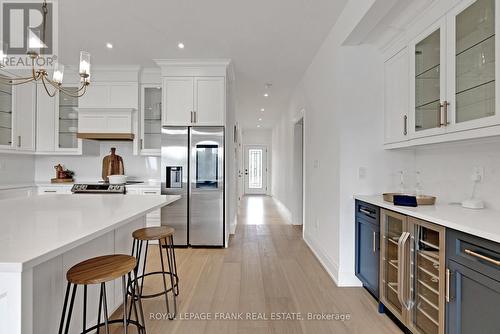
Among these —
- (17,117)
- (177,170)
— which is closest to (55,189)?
(17,117)

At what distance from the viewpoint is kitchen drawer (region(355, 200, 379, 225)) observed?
2.38 m

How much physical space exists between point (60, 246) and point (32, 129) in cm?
444

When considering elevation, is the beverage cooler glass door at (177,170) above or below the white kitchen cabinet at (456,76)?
below

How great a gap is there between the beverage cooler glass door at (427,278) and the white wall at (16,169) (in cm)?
536

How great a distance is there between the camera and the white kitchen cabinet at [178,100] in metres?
4.11

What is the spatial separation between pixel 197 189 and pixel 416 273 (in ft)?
9.76

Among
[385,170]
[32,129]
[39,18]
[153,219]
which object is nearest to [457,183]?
[385,170]

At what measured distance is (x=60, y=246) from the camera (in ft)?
3.44

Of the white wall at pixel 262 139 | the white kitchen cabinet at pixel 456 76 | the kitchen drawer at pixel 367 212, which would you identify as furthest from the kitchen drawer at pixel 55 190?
the white wall at pixel 262 139

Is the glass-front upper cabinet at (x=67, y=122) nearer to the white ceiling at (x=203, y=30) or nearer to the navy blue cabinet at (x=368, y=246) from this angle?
the white ceiling at (x=203, y=30)

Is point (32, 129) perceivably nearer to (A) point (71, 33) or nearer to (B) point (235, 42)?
(A) point (71, 33)

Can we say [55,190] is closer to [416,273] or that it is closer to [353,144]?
[353,144]

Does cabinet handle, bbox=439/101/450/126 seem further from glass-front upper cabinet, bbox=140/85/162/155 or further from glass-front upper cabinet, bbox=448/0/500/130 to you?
glass-front upper cabinet, bbox=140/85/162/155

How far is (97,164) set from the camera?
479 cm
